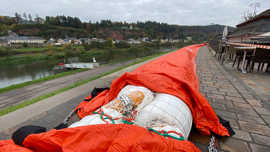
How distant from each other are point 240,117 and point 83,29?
400 ft

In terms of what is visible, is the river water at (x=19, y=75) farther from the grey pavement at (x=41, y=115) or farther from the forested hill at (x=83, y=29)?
the forested hill at (x=83, y=29)

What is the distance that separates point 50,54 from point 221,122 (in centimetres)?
4853

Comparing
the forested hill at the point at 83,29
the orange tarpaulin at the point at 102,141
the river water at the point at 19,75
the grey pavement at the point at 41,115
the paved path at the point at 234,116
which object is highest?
the forested hill at the point at 83,29

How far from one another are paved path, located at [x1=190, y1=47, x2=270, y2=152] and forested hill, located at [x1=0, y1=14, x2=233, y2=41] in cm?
8970

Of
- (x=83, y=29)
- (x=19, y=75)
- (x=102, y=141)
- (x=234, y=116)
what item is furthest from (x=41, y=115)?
(x=83, y=29)

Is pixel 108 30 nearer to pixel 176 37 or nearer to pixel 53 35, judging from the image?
pixel 53 35

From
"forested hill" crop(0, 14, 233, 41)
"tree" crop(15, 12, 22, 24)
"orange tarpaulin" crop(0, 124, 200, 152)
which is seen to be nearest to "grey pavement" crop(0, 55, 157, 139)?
"orange tarpaulin" crop(0, 124, 200, 152)

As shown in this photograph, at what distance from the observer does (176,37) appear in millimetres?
109750

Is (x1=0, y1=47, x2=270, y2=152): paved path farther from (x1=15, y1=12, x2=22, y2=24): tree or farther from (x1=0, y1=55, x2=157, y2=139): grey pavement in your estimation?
(x1=15, y1=12, x2=22, y2=24): tree

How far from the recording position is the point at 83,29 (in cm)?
10862

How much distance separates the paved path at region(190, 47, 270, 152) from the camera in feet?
6.45

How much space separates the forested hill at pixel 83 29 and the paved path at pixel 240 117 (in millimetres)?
89697

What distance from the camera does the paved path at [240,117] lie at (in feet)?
6.45

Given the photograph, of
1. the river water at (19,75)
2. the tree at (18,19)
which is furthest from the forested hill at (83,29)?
the river water at (19,75)
